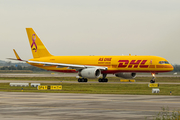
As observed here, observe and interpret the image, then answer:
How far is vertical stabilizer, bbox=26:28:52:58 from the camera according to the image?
78750mm

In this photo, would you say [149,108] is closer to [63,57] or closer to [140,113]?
[140,113]

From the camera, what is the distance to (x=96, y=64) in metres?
69.9

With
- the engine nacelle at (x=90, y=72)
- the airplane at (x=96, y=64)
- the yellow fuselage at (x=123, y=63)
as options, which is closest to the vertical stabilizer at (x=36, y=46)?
the airplane at (x=96, y=64)

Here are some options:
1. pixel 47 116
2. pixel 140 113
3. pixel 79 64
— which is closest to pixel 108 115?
pixel 140 113

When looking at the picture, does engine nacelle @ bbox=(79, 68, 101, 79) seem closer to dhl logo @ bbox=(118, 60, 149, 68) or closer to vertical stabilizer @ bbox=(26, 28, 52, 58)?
dhl logo @ bbox=(118, 60, 149, 68)

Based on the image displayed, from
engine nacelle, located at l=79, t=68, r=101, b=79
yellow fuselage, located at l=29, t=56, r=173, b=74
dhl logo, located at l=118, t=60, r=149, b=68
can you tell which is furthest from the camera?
engine nacelle, located at l=79, t=68, r=101, b=79

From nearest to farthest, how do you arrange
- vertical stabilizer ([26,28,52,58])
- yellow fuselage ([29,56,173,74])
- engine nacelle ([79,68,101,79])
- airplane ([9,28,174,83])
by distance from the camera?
yellow fuselage ([29,56,173,74]) < airplane ([9,28,174,83]) < engine nacelle ([79,68,101,79]) < vertical stabilizer ([26,28,52,58])

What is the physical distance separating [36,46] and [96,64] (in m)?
16.9

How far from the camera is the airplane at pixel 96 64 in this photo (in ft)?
209

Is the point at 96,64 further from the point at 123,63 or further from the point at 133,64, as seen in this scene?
the point at 133,64

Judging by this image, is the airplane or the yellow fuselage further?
the airplane

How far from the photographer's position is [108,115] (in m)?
19.8

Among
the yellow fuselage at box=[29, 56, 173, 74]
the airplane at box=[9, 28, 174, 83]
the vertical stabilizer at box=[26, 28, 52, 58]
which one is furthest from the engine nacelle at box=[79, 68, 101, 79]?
the vertical stabilizer at box=[26, 28, 52, 58]

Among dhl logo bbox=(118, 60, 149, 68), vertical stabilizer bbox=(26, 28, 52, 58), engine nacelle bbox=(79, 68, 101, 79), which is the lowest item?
engine nacelle bbox=(79, 68, 101, 79)
